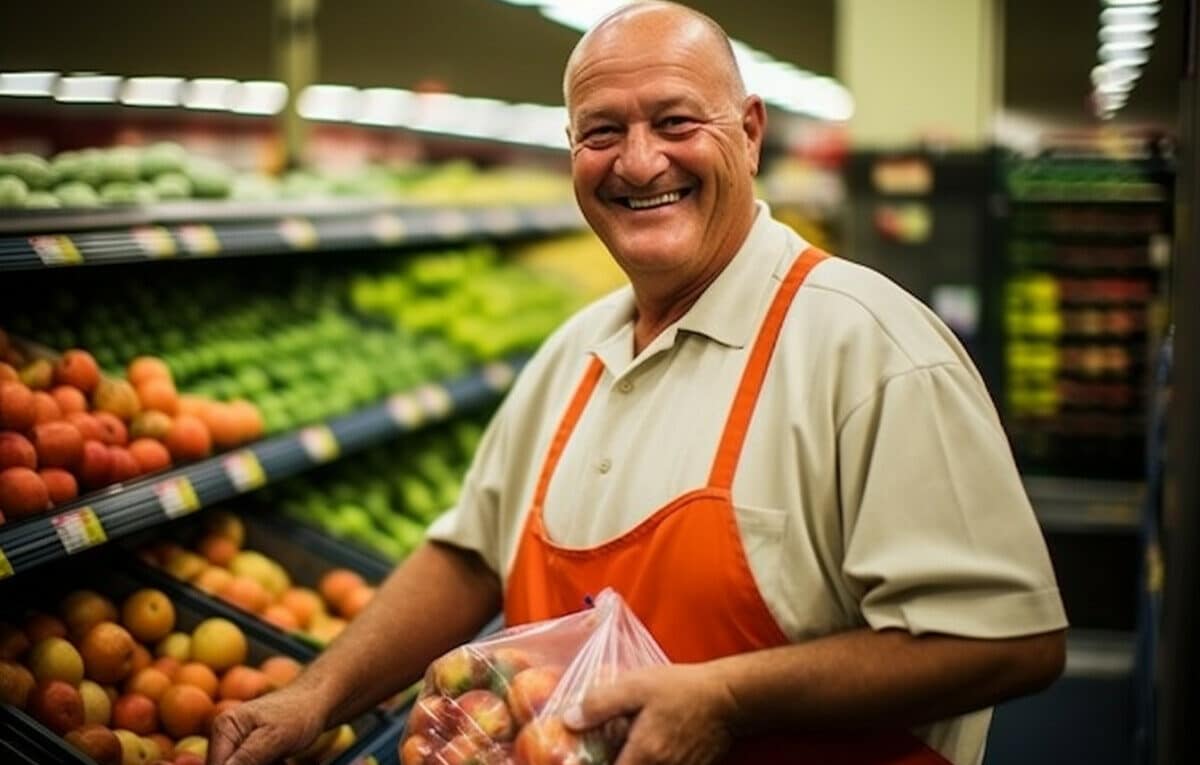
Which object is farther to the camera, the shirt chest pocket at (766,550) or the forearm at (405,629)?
the forearm at (405,629)

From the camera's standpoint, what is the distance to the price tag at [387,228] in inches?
181

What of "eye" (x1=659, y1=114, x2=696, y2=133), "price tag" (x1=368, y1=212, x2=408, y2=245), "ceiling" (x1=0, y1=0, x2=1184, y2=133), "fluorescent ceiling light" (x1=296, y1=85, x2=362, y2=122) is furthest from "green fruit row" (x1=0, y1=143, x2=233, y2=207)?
"fluorescent ceiling light" (x1=296, y1=85, x2=362, y2=122)

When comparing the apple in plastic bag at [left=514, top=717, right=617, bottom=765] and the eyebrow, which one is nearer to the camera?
the apple in plastic bag at [left=514, top=717, right=617, bottom=765]

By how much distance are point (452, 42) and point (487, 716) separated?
7.54 meters

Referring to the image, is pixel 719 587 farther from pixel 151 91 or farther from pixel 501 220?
pixel 501 220

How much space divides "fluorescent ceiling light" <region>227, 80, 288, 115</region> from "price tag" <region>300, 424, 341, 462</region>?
2.22 m

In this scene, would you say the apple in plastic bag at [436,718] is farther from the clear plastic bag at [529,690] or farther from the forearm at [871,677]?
the forearm at [871,677]

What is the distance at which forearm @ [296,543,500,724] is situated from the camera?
230 centimetres

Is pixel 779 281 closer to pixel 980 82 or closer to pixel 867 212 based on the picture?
pixel 867 212

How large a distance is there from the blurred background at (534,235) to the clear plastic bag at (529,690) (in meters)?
0.79

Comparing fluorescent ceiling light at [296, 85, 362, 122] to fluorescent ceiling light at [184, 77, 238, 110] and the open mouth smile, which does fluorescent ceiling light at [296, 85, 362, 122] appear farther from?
the open mouth smile

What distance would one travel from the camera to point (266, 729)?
7.08ft

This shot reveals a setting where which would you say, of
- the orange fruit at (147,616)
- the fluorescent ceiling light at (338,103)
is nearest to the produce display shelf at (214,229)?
the orange fruit at (147,616)

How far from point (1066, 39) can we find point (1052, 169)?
3708 mm
